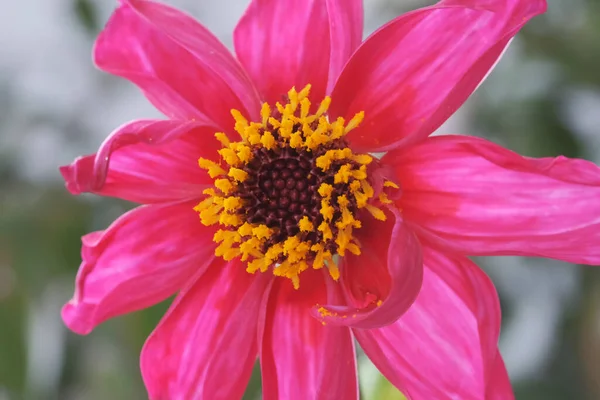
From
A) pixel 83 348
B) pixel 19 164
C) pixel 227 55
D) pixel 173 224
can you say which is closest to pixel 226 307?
pixel 173 224

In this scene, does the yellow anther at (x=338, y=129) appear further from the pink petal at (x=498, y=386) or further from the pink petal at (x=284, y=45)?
the pink petal at (x=498, y=386)

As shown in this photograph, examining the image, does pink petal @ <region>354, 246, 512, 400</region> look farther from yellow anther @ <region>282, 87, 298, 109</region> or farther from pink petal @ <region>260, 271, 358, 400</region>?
yellow anther @ <region>282, 87, 298, 109</region>

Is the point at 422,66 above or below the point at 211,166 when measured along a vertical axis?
above

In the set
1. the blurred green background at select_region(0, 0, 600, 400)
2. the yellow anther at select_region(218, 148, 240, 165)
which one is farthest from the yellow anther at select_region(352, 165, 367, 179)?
the blurred green background at select_region(0, 0, 600, 400)

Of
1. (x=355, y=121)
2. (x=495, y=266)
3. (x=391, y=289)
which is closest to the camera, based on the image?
(x=391, y=289)

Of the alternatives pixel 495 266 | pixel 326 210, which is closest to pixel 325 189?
pixel 326 210

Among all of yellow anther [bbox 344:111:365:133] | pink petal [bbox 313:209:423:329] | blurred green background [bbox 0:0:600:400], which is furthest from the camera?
blurred green background [bbox 0:0:600:400]

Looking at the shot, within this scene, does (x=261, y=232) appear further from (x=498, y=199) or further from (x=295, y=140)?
(x=498, y=199)

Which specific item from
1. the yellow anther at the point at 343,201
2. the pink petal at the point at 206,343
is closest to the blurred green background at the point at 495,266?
the pink petal at the point at 206,343
